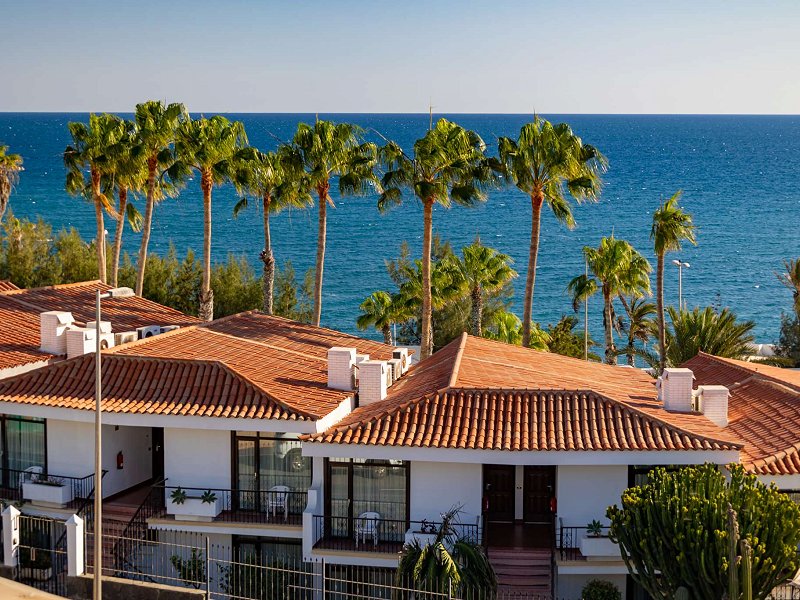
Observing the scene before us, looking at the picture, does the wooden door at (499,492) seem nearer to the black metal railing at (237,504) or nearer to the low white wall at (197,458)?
the black metal railing at (237,504)

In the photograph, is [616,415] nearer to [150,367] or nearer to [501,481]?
[501,481]

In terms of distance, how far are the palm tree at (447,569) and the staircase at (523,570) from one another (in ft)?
3.87

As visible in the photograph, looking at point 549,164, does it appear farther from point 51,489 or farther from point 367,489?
point 51,489

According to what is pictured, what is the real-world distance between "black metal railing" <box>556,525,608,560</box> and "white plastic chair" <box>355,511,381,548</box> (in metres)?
4.62

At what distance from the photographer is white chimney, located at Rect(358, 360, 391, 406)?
32.5m

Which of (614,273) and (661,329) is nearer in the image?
(661,329)

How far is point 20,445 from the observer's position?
107 feet

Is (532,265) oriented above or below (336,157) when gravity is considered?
below

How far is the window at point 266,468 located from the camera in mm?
30453

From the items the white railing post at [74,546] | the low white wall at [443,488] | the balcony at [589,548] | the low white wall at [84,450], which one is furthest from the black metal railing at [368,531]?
the low white wall at [84,450]

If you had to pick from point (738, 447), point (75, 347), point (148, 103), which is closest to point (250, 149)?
point (148, 103)

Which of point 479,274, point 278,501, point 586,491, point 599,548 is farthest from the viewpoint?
point 479,274

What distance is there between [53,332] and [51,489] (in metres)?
6.74

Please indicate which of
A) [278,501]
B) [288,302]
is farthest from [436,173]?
[288,302]
